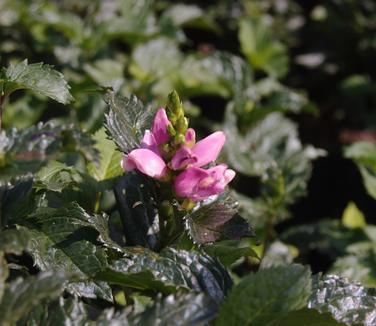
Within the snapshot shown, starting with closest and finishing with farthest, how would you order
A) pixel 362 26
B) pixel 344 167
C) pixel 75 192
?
pixel 75 192
pixel 344 167
pixel 362 26

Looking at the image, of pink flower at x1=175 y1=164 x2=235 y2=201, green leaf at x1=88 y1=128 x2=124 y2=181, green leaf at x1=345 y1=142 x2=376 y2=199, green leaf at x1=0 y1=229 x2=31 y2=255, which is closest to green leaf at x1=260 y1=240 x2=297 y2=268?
green leaf at x1=345 y1=142 x2=376 y2=199

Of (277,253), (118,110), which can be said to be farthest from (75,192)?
(277,253)

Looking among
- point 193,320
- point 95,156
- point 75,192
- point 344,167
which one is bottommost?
point 344,167

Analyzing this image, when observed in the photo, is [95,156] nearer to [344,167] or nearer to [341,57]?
[344,167]

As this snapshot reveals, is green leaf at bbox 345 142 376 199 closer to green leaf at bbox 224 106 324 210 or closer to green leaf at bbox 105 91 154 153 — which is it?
green leaf at bbox 224 106 324 210

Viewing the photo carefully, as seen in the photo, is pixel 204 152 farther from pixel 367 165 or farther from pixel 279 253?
pixel 367 165

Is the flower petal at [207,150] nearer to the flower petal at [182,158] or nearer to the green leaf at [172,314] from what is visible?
the flower petal at [182,158]
